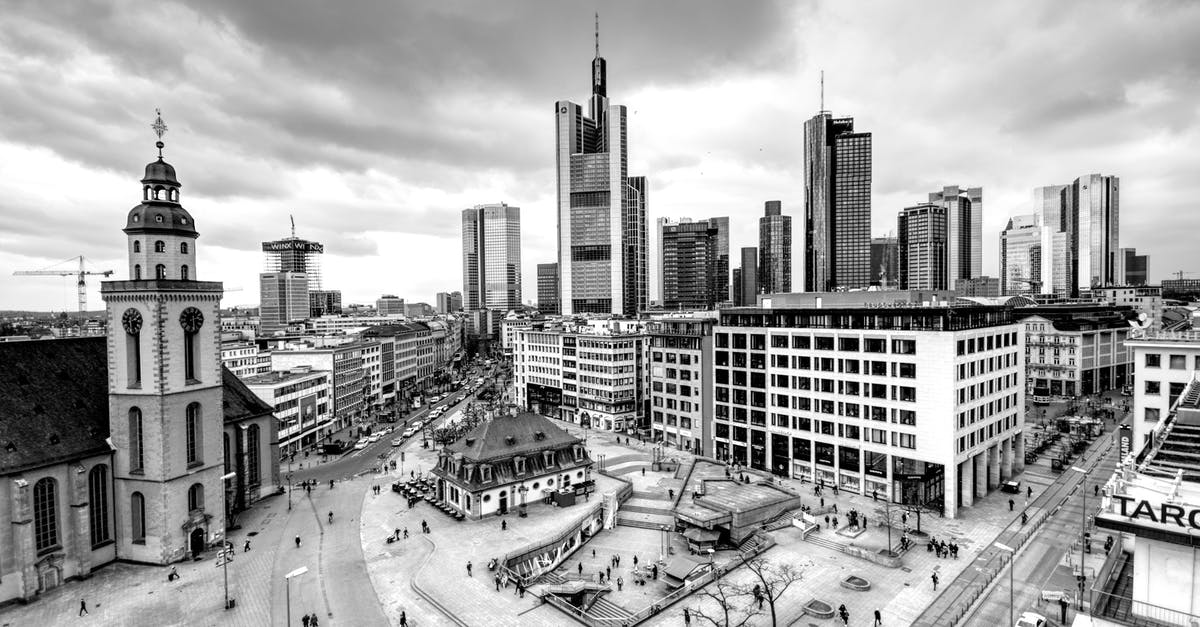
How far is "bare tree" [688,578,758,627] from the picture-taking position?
40906 millimetres

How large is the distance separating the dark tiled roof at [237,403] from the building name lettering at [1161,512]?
235 ft

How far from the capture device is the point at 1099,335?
134 metres

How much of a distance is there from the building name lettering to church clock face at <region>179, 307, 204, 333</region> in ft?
206

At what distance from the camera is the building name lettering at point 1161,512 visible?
17.0 m

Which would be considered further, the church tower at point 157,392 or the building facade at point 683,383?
the building facade at point 683,383

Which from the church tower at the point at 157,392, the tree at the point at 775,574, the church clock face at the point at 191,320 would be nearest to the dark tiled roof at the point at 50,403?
the church tower at the point at 157,392

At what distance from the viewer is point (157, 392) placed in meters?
50.1

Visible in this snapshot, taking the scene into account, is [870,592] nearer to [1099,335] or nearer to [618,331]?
[618,331]

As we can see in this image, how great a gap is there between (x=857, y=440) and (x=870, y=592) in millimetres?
27274

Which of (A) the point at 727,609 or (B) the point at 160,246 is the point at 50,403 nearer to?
(B) the point at 160,246

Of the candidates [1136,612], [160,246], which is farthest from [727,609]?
[160,246]

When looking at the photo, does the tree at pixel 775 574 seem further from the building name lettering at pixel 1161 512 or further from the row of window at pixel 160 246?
the row of window at pixel 160 246

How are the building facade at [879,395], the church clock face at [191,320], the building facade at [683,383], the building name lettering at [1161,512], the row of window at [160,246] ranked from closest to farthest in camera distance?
1. the building name lettering at [1161,512]
2. the row of window at [160,246]
3. the church clock face at [191,320]
4. the building facade at [879,395]
5. the building facade at [683,383]

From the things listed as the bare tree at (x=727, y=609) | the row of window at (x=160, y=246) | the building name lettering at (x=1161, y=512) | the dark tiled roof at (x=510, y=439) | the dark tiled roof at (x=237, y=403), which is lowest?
the bare tree at (x=727, y=609)
